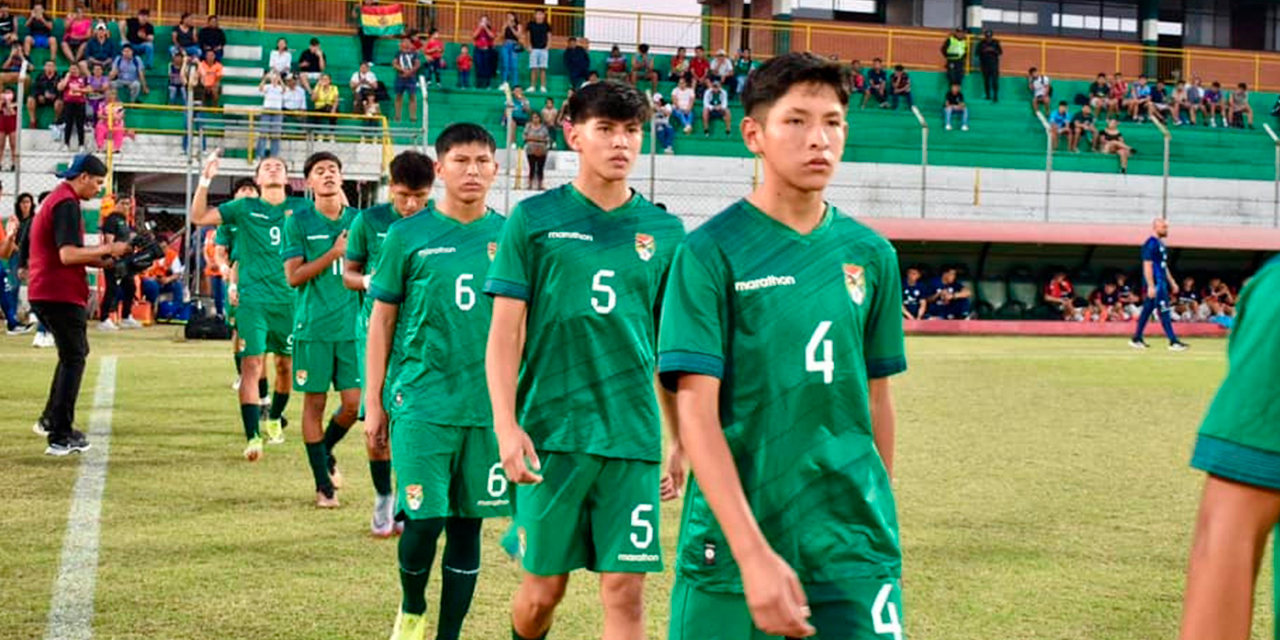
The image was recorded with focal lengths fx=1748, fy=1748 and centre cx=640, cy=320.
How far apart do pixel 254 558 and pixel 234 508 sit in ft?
5.63

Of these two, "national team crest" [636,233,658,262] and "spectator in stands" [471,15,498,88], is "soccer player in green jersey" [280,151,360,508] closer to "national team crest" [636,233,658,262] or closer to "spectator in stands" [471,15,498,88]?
"national team crest" [636,233,658,262]

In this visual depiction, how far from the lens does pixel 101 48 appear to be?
3497cm

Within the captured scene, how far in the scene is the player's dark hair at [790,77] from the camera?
365cm

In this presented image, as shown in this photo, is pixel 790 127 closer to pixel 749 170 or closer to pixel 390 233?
pixel 390 233

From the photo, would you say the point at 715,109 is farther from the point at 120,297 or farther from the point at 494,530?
the point at 494,530

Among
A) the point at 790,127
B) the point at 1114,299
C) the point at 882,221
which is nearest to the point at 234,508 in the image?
the point at 790,127

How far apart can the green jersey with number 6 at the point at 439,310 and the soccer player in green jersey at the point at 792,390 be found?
2901 millimetres

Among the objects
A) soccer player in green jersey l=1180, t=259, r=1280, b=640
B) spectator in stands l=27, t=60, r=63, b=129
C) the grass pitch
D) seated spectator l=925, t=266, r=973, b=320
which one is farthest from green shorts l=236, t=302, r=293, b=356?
spectator in stands l=27, t=60, r=63, b=129

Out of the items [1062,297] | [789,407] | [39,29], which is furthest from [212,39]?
[789,407]

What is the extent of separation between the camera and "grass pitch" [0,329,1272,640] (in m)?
7.02

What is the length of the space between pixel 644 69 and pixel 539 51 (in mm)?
2679

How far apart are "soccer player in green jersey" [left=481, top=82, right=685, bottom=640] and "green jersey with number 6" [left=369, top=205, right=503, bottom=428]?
1.04m

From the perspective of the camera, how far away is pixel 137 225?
29625 mm

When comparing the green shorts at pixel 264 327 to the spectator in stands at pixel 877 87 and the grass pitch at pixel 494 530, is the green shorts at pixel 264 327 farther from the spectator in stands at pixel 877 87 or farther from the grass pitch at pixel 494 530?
the spectator in stands at pixel 877 87
